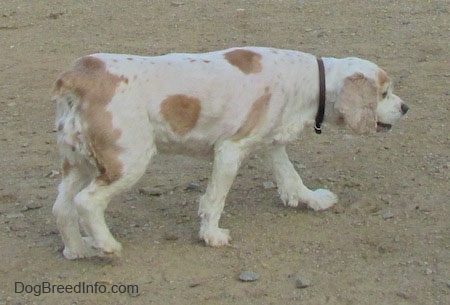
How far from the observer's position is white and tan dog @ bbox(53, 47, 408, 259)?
17.4 ft

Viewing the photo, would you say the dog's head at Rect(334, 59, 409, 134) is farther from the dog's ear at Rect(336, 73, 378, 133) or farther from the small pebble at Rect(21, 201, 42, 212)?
the small pebble at Rect(21, 201, 42, 212)

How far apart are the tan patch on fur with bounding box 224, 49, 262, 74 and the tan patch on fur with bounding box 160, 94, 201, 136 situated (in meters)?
0.37

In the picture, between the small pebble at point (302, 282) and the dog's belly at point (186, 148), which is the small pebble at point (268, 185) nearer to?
the dog's belly at point (186, 148)

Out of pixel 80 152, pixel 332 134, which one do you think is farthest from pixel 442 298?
pixel 332 134

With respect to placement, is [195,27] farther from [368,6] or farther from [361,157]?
[361,157]

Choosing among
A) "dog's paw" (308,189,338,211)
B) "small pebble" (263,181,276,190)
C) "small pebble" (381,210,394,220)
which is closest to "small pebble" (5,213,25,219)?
"small pebble" (263,181,276,190)

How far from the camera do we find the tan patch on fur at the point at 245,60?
5691mm

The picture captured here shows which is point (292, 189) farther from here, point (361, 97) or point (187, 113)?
point (187, 113)

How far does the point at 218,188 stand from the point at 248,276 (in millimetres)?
623

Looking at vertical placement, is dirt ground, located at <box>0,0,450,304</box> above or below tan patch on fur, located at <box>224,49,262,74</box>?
below

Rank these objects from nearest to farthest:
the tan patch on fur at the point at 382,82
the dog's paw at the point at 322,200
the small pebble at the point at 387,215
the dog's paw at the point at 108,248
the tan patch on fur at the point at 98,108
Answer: the tan patch on fur at the point at 98,108 → the dog's paw at the point at 108,248 → the tan patch on fur at the point at 382,82 → the small pebble at the point at 387,215 → the dog's paw at the point at 322,200

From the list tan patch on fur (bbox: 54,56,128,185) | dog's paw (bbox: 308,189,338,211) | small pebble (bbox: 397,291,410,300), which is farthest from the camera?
dog's paw (bbox: 308,189,338,211)

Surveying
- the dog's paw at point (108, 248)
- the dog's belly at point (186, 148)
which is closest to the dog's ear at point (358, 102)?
the dog's belly at point (186, 148)

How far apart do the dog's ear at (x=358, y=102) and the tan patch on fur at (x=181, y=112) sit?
0.88 m
